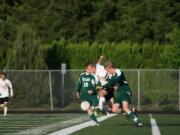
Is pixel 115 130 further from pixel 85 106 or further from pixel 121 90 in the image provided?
pixel 85 106

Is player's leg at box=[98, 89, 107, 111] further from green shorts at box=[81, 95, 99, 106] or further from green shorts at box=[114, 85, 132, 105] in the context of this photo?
green shorts at box=[114, 85, 132, 105]

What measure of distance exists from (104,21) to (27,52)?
1083 centimetres

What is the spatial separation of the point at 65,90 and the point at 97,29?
13.0 metres

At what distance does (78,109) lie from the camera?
124ft

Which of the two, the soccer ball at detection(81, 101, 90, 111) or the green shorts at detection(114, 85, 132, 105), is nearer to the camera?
the green shorts at detection(114, 85, 132, 105)

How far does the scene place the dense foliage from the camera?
45.7 m

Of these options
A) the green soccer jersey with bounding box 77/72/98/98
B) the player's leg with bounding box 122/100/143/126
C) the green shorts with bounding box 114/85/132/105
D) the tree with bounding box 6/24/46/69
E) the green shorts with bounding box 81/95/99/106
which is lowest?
the player's leg with bounding box 122/100/143/126

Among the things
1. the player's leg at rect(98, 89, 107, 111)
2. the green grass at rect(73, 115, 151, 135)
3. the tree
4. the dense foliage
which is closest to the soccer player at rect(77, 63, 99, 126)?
the green grass at rect(73, 115, 151, 135)

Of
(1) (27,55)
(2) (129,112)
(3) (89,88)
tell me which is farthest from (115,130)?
(1) (27,55)

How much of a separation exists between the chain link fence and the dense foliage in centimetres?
382

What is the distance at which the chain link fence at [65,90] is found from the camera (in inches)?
1502

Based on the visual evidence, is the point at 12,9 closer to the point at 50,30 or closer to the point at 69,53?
the point at 50,30

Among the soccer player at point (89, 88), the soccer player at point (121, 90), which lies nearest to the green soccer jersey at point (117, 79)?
the soccer player at point (121, 90)

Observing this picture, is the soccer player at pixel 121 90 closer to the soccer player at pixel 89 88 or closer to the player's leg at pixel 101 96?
the soccer player at pixel 89 88
